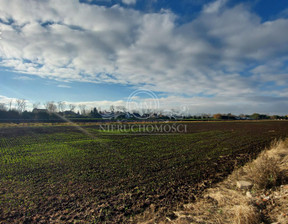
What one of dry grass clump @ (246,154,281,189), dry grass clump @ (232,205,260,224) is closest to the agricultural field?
dry grass clump @ (246,154,281,189)

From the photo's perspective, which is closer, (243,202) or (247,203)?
(247,203)

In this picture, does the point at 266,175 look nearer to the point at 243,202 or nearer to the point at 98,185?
the point at 243,202

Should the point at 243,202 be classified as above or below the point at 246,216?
below

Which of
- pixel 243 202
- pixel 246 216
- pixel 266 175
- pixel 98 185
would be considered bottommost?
pixel 98 185

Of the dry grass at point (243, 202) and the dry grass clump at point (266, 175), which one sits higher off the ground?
the dry grass clump at point (266, 175)

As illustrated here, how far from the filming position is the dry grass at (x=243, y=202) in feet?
A: 12.7

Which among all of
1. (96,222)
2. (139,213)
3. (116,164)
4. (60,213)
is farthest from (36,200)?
(116,164)

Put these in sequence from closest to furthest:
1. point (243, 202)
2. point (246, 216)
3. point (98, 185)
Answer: point (246, 216)
point (243, 202)
point (98, 185)

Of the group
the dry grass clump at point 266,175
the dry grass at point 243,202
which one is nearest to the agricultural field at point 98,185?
the dry grass at point 243,202

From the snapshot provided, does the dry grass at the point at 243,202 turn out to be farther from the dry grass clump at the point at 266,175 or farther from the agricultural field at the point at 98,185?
the agricultural field at the point at 98,185

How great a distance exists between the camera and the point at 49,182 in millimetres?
6609

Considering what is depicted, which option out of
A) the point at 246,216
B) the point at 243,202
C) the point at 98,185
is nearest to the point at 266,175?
the point at 243,202

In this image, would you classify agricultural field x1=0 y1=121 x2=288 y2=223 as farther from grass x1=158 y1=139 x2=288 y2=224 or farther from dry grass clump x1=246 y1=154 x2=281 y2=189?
dry grass clump x1=246 y1=154 x2=281 y2=189

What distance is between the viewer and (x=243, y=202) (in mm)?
4668
